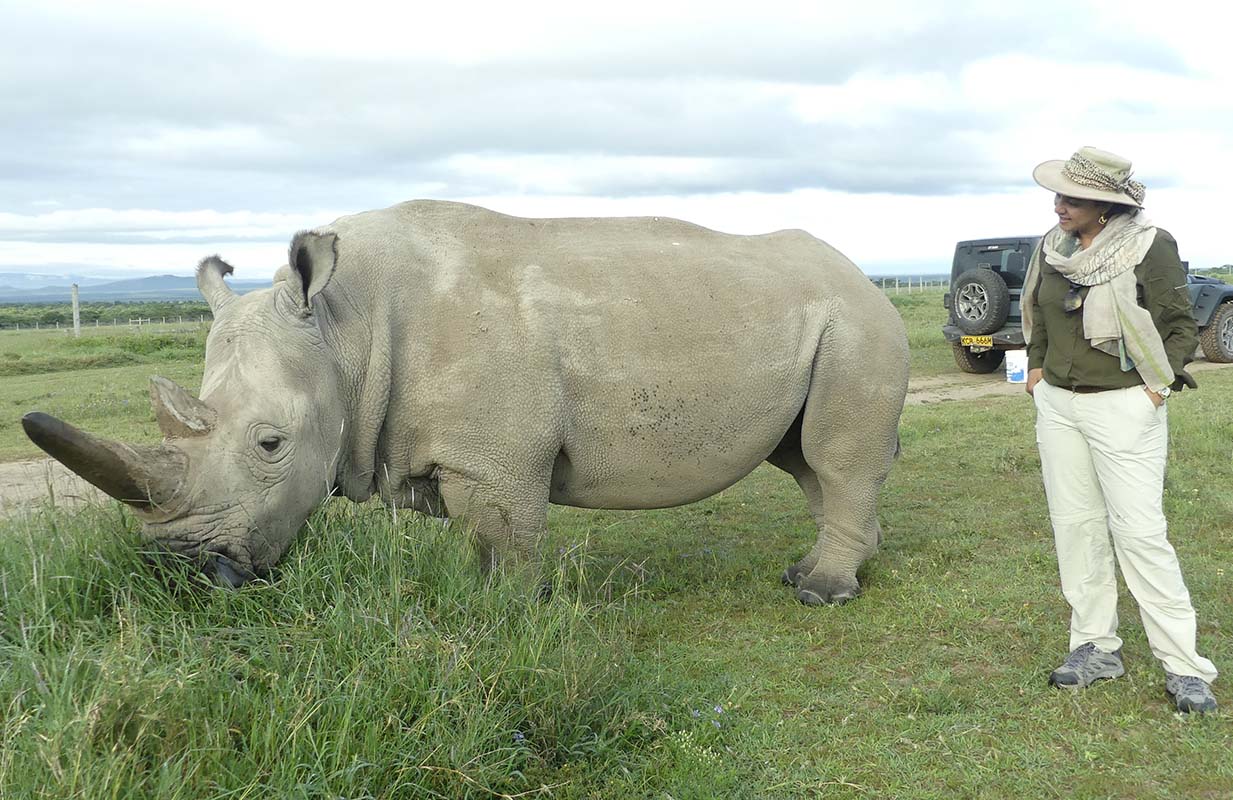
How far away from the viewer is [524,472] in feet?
17.1

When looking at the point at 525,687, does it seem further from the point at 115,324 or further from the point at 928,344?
the point at 115,324

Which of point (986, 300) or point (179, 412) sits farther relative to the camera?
point (986, 300)

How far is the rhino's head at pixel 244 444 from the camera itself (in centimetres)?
424

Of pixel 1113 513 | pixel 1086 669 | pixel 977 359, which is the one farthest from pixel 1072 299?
pixel 977 359

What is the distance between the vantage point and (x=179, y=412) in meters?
4.40

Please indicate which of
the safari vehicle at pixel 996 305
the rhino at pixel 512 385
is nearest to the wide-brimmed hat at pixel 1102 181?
the rhino at pixel 512 385

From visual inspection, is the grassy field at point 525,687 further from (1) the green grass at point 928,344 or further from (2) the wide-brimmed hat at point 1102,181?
(1) the green grass at point 928,344

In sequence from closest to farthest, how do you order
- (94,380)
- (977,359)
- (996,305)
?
(996,305)
(94,380)
(977,359)

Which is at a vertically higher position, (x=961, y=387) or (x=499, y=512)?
(x=499, y=512)

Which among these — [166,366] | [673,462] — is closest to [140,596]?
[673,462]

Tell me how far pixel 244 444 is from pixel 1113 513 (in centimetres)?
370

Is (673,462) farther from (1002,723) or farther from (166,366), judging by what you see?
(166,366)

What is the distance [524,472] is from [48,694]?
246 cm

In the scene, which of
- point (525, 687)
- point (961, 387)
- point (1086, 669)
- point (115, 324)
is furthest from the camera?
point (115, 324)
